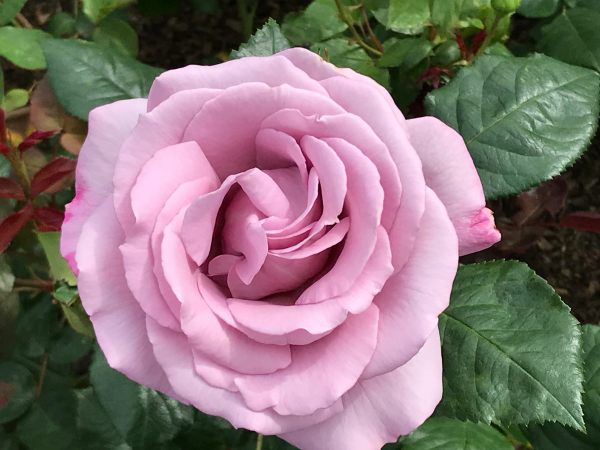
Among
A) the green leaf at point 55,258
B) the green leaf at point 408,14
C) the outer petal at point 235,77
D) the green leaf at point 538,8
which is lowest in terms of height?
the green leaf at point 55,258

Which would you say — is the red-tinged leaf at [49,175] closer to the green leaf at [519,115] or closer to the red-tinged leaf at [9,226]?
the red-tinged leaf at [9,226]

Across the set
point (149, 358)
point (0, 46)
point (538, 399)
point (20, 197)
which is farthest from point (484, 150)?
point (0, 46)

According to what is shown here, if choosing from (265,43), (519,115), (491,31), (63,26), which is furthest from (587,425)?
(63,26)

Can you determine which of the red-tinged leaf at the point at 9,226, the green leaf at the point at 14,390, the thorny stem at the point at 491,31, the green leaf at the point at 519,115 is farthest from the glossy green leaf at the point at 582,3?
the green leaf at the point at 14,390

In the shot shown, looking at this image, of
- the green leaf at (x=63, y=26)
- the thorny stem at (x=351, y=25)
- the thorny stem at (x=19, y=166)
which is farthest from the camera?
the green leaf at (x=63, y=26)

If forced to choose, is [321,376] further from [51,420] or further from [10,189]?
[51,420]

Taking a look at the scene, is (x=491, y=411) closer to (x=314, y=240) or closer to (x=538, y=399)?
(x=538, y=399)
